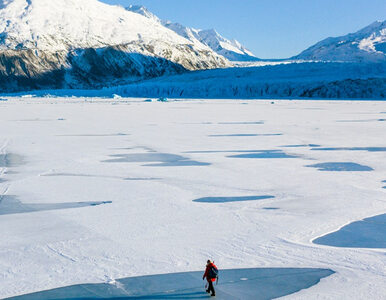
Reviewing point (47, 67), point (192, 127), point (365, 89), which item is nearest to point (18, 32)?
point (47, 67)

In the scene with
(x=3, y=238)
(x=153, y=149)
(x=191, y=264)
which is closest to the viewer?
(x=191, y=264)

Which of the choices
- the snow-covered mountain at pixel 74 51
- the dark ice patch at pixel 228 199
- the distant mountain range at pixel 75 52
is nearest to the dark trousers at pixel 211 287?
the dark ice patch at pixel 228 199

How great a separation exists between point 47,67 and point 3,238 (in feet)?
491

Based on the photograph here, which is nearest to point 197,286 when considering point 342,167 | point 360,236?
point 360,236

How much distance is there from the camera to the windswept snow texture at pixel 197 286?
432 cm

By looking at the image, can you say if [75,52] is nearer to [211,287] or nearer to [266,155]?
[266,155]

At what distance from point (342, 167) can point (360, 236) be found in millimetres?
5094

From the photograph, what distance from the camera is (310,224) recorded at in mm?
6539

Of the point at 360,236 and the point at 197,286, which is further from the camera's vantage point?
the point at 360,236

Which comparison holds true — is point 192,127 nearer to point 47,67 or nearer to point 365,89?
point 365,89

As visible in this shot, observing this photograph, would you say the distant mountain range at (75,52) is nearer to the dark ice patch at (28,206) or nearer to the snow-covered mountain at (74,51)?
the snow-covered mountain at (74,51)

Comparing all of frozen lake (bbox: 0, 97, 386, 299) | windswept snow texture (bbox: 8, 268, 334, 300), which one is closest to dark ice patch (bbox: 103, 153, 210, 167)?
frozen lake (bbox: 0, 97, 386, 299)

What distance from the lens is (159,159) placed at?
478 inches

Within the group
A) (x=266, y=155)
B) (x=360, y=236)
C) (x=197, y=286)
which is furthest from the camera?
→ (x=266, y=155)
